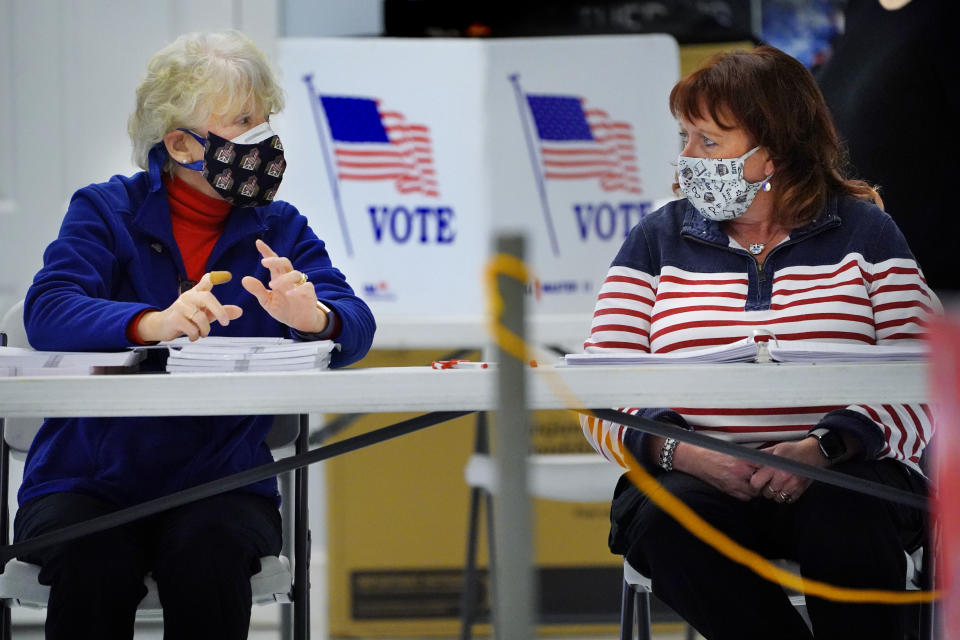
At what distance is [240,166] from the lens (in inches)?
64.7

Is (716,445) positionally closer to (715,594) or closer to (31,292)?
(715,594)

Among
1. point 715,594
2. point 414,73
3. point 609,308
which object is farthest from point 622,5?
point 715,594

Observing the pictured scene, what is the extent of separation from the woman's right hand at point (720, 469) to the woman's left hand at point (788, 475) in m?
0.01

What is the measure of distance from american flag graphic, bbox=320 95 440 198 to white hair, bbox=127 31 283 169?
1111mm

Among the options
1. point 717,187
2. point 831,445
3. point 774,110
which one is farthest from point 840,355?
point 774,110

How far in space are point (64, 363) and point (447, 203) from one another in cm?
170

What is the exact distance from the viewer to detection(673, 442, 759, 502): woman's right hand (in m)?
1.49

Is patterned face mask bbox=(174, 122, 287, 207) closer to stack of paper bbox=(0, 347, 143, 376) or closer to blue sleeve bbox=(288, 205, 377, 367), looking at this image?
blue sleeve bbox=(288, 205, 377, 367)

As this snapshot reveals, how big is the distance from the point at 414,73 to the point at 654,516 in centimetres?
170

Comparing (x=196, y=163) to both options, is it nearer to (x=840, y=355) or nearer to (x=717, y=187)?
(x=717, y=187)

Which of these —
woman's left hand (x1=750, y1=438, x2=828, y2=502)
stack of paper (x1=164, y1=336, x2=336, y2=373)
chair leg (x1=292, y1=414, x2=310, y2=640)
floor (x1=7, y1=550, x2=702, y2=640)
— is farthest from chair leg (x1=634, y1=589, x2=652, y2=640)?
floor (x1=7, y1=550, x2=702, y2=640)

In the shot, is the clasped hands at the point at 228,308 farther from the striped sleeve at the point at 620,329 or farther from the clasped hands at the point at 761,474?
the clasped hands at the point at 761,474

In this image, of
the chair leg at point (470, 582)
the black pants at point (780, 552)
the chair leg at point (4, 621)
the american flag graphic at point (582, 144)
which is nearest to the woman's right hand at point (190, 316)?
the chair leg at point (4, 621)

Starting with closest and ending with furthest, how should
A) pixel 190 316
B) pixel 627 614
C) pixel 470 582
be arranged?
pixel 190 316
pixel 627 614
pixel 470 582
